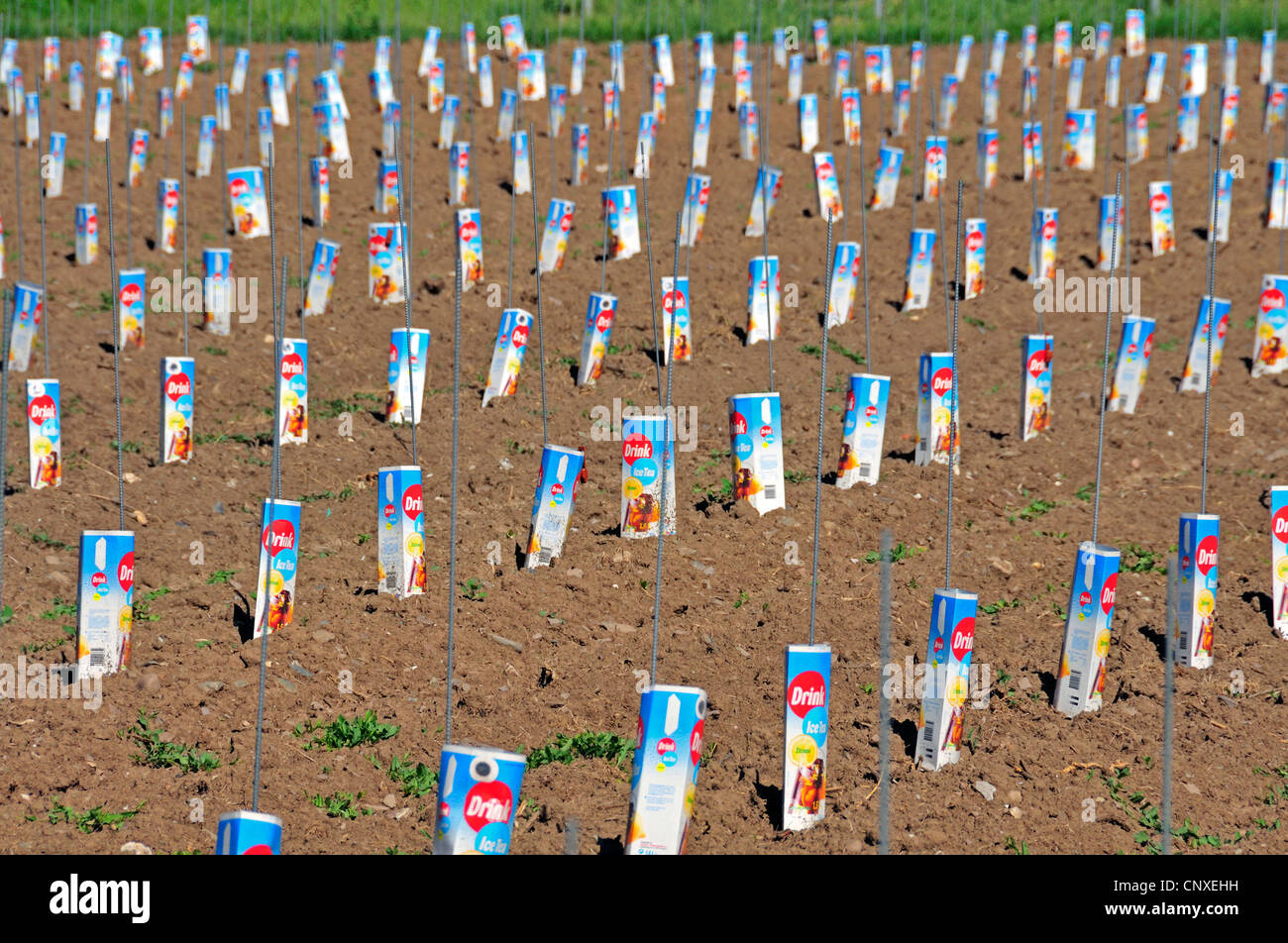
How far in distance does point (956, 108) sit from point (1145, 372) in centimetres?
944

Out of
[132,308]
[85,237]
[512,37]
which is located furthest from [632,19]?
[132,308]

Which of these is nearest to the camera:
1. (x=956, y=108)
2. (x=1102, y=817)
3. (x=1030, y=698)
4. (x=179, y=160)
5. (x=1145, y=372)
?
(x=1102, y=817)

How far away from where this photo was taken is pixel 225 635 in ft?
19.7

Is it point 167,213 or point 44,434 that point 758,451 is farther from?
point 167,213

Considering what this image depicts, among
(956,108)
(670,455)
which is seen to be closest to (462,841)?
(670,455)

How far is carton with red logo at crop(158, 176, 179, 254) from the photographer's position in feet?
41.8

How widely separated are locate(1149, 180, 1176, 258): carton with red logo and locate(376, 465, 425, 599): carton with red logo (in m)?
8.78

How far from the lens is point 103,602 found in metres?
5.57

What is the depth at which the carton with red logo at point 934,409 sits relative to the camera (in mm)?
7719

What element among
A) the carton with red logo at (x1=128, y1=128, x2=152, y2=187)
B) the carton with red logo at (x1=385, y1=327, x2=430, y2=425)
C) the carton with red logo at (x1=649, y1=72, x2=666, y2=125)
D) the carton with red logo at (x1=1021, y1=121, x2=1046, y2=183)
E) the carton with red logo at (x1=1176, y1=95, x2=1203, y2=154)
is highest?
the carton with red logo at (x1=649, y1=72, x2=666, y2=125)

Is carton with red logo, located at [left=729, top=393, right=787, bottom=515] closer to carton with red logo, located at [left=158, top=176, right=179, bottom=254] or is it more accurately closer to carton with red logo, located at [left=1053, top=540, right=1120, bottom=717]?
carton with red logo, located at [left=1053, top=540, right=1120, bottom=717]

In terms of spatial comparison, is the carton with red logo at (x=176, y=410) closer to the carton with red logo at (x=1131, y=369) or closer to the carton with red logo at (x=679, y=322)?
the carton with red logo at (x=679, y=322)

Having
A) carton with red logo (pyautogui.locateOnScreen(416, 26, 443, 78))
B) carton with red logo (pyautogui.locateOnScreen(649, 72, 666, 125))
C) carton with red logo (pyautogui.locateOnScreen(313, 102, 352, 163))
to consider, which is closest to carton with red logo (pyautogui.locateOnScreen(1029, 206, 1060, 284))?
carton with red logo (pyautogui.locateOnScreen(649, 72, 666, 125))
